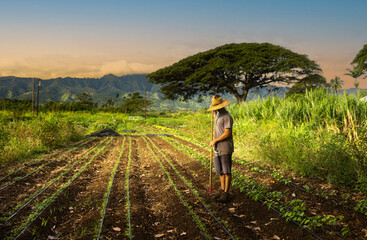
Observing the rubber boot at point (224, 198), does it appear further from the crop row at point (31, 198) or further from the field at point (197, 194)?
the crop row at point (31, 198)

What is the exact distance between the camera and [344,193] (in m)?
5.33

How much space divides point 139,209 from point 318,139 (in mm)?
5523

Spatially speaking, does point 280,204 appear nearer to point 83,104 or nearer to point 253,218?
point 253,218

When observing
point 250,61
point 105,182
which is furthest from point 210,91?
point 105,182

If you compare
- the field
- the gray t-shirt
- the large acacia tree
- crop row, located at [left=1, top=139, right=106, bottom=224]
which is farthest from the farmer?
the large acacia tree

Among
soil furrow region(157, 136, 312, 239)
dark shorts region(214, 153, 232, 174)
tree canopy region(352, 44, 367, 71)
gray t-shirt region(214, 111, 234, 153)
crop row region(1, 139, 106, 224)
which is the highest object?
tree canopy region(352, 44, 367, 71)

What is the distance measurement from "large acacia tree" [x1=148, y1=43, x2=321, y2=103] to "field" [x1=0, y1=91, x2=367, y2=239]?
47.7 feet

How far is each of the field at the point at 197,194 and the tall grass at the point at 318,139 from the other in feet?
0.12

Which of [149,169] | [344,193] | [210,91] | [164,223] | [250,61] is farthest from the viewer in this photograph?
[210,91]

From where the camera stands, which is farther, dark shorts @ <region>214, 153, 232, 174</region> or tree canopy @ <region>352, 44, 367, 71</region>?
tree canopy @ <region>352, 44, 367, 71</region>

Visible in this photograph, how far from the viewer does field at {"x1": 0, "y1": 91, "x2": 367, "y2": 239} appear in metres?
4.16

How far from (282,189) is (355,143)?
81.6 inches

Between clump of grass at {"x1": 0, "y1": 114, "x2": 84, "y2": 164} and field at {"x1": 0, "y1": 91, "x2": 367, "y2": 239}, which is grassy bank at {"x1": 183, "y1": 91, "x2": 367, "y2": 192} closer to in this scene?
field at {"x1": 0, "y1": 91, "x2": 367, "y2": 239}

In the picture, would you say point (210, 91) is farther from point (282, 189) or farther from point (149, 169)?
point (282, 189)
